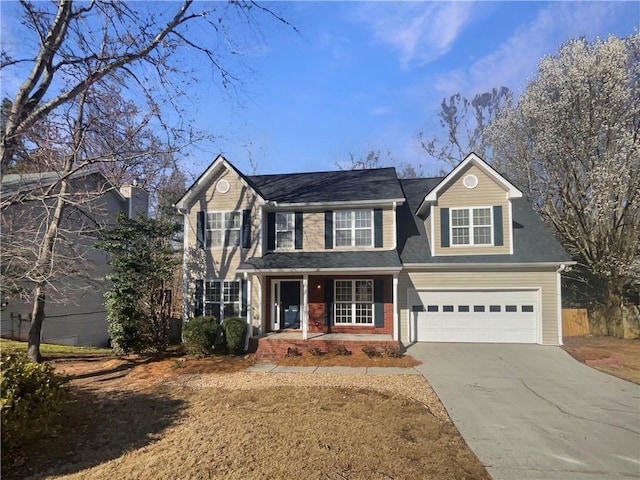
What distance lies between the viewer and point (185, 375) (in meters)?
10.6

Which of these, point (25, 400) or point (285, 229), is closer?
point (25, 400)

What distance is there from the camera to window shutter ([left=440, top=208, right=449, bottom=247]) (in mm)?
14502

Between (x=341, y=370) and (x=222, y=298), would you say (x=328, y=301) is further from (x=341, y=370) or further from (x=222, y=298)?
(x=341, y=370)

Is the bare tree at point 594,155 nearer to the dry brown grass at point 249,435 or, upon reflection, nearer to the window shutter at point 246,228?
the dry brown grass at point 249,435

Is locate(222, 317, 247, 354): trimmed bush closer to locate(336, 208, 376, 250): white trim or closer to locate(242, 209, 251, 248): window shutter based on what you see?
locate(242, 209, 251, 248): window shutter

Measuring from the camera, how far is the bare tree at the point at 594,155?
1620 cm

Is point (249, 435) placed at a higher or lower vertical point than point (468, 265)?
lower

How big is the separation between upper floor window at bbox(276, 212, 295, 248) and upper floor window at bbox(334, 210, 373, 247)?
5.85 feet

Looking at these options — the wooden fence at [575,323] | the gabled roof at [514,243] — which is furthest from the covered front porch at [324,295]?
the wooden fence at [575,323]

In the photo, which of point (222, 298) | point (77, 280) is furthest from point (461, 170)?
point (77, 280)

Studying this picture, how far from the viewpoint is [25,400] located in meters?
5.46

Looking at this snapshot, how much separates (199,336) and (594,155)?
60.7ft

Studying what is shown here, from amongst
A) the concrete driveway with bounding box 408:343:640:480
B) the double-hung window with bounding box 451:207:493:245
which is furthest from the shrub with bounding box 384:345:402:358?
the double-hung window with bounding box 451:207:493:245

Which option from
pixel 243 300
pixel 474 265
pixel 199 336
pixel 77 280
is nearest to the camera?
pixel 199 336
